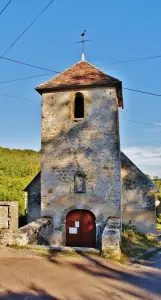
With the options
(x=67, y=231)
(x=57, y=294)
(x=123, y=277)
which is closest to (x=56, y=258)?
(x=123, y=277)

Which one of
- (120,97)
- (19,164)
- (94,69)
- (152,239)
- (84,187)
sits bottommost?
(152,239)

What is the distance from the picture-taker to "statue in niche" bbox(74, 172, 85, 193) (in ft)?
43.1

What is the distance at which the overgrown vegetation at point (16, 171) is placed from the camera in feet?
63.8

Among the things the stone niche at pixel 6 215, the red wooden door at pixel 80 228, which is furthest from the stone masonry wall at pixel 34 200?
the stone niche at pixel 6 215

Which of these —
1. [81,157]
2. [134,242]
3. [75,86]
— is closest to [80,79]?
[75,86]

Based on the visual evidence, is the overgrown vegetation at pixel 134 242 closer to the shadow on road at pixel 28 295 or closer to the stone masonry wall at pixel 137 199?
the stone masonry wall at pixel 137 199

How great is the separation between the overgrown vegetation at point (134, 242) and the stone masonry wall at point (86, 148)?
1.37 meters

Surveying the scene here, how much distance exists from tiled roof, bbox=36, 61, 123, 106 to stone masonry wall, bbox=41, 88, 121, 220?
0.39m

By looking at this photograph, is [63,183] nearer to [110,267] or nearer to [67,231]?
[67,231]

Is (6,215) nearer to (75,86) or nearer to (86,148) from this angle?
(86,148)

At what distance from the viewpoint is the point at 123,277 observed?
798cm

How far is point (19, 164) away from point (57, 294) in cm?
2548

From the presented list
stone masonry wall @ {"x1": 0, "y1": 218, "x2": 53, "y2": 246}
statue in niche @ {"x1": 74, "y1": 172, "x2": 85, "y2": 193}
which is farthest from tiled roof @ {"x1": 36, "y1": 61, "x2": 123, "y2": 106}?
stone masonry wall @ {"x1": 0, "y1": 218, "x2": 53, "y2": 246}

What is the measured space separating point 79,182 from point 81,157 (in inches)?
45.7
